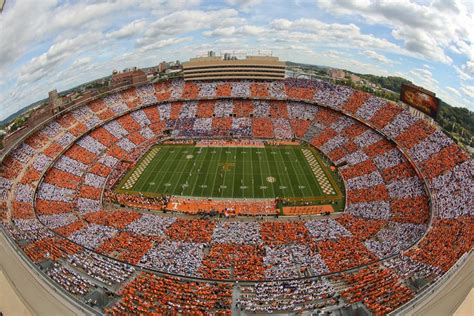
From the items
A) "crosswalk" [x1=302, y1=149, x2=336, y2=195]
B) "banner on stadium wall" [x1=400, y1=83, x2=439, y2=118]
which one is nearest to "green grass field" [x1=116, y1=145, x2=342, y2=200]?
"crosswalk" [x1=302, y1=149, x2=336, y2=195]

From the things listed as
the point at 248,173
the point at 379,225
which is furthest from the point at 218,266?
the point at 248,173

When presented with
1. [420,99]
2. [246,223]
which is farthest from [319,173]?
[246,223]

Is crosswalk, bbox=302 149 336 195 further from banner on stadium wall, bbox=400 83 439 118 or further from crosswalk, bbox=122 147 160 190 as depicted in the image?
crosswalk, bbox=122 147 160 190

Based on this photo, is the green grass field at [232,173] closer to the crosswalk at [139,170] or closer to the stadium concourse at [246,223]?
the crosswalk at [139,170]

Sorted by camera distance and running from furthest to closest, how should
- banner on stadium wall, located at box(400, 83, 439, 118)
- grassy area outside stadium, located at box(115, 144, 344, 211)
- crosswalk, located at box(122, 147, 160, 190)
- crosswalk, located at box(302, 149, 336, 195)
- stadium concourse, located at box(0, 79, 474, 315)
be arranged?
1. crosswalk, located at box(122, 147, 160, 190)
2. banner on stadium wall, located at box(400, 83, 439, 118)
3. crosswalk, located at box(302, 149, 336, 195)
4. grassy area outside stadium, located at box(115, 144, 344, 211)
5. stadium concourse, located at box(0, 79, 474, 315)

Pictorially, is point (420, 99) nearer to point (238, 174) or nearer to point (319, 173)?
point (319, 173)

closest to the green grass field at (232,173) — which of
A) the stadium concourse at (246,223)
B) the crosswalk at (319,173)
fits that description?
the crosswalk at (319,173)
